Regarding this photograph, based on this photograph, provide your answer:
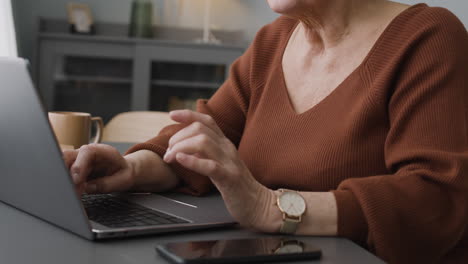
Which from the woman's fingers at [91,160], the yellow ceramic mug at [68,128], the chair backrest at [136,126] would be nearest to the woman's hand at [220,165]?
the woman's fingers at [91,160]

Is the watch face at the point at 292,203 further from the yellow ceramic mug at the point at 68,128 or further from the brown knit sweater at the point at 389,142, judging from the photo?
the yellow ceramic mug at the point at 68,128

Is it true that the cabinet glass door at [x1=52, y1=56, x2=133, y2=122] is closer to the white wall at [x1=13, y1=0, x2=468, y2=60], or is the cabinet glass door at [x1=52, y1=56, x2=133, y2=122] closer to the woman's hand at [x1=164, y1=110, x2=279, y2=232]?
the white wall at [x1=13, y1=0, x2=468, y2=60]

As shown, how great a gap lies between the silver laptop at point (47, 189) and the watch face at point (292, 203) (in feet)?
0.24

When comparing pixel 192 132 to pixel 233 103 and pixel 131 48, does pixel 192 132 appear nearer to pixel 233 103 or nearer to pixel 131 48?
pixel 233 103

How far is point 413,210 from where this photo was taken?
86cm

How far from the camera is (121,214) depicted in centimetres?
81

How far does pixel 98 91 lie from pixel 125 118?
2232mm

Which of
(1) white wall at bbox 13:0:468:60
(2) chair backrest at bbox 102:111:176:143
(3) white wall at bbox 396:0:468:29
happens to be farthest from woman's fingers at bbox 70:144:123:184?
(1) white wall at bbox 13:0:468:60

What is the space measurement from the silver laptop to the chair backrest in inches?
56.6

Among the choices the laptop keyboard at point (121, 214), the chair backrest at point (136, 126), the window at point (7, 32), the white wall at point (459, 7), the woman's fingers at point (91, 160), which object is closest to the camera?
the laptop keyboard at point (121, 214)

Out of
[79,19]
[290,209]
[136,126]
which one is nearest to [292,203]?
[290,209]

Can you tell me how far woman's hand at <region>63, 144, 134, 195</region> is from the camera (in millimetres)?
951

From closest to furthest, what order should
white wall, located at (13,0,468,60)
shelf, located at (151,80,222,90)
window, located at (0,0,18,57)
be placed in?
1. window, located at (0,0,18,57)
2. shelf, located at (151,80,222,90)
3. white wall, located at (13,0,468,60)

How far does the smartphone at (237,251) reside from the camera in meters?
0.63
